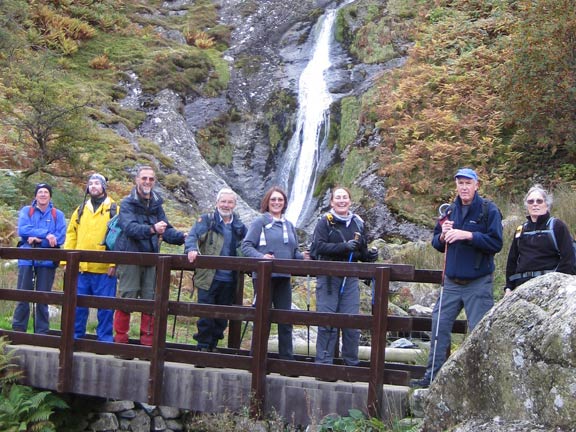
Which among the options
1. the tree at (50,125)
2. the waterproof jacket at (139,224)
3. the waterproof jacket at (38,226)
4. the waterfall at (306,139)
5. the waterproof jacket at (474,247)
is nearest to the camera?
the waterproof jacket at (474,247)

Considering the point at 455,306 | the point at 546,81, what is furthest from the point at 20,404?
the point at 546,81

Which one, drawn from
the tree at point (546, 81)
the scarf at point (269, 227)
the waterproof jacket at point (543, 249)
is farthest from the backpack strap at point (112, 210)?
the tree at point (546, 81)

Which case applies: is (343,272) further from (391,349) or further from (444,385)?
(391,349)

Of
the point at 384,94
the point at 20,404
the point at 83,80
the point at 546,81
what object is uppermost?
the point at 83,80

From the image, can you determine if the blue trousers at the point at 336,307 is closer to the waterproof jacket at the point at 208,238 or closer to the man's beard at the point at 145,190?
the waterproof jacket at the point at 208,238

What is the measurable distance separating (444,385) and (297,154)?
19027 mm

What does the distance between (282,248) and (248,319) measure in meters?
0.89

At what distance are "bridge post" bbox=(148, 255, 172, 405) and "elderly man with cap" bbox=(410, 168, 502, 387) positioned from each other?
2.61m

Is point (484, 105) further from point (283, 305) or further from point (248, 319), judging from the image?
point (248, 319)

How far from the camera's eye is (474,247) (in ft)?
21.6

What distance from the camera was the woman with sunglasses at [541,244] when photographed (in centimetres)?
670

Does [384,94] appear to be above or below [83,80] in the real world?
below

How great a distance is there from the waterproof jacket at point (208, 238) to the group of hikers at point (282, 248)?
0.01m

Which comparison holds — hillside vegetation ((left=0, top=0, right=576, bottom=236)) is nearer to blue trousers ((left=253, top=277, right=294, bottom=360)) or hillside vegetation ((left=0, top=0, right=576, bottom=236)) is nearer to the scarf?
the scarf
